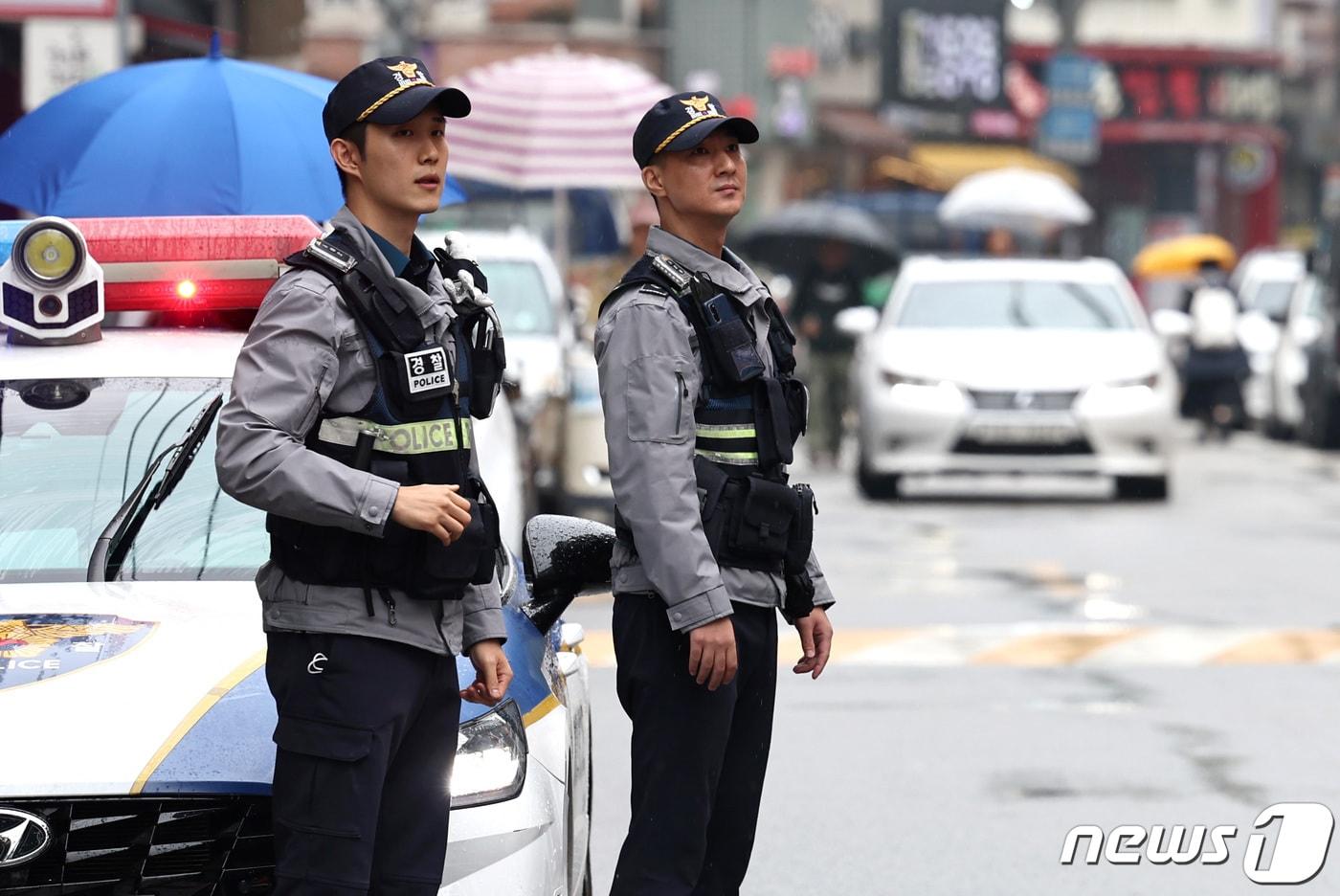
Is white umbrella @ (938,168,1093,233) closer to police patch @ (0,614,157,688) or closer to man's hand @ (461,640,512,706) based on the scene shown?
police patch @ (0,614,157,688)

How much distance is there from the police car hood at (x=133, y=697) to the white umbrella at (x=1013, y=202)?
2551 cm

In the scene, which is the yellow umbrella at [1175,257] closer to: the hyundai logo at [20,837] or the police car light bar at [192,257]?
the police car light bar at [192,257]

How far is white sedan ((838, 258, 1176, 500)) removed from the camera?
16531mm

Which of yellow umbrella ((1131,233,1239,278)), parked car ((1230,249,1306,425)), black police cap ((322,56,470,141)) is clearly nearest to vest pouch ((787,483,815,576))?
black police cap ((322,56,470,141))

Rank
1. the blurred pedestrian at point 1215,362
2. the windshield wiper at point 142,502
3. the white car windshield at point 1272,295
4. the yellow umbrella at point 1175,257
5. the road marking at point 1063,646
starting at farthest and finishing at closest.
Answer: the yellow umbrella at point 1175,257 → the white car windshield at point 1272,295 → the blurred pedestrian at point 1215,362 → the road marking at point 1063,646 → the windshield wiper at point 142,502

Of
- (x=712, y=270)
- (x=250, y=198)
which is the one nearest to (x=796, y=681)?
(x=250, y=198)

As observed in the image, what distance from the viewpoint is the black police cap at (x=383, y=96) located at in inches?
155

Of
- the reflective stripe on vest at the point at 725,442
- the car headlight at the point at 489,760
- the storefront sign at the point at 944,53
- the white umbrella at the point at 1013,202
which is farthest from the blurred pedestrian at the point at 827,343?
the storefront sign at the point at 944,53

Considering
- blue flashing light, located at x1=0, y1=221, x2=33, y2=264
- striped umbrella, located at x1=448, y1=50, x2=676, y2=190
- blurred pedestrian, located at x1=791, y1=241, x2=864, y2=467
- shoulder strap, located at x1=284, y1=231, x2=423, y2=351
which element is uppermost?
shoulder strap, located at x1=284, y1=231, x2=423, y2=351

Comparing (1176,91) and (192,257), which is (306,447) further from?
(1176,91)

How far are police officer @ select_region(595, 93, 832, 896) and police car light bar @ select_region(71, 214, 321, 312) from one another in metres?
0.94

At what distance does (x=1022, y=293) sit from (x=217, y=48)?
9.70m

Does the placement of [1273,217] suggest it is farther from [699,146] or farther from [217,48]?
[699,146]

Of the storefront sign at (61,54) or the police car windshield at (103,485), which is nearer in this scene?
the police car windshield at (103,485)
